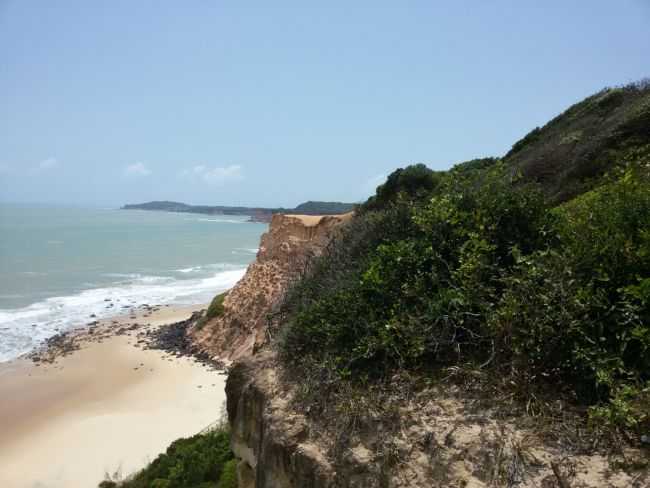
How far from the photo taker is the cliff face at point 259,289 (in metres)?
24.8

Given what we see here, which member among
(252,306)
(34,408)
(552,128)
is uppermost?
(552,128)

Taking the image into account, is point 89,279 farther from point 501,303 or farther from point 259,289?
point 501,303

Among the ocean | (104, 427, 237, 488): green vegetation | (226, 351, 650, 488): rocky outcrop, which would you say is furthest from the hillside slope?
the ocean

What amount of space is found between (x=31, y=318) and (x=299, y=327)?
3320 cm

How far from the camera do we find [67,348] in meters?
26.6

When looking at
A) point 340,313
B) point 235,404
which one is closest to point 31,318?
point 235,404

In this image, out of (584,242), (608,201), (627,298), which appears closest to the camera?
(627,298)

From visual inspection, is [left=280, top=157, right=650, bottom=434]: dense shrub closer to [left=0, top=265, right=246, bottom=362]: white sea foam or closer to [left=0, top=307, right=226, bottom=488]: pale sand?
[left=0, top=307, right=226, bottom=488]: pale sand

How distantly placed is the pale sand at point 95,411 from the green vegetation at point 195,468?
290cm

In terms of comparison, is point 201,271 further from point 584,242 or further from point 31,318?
point 584,242

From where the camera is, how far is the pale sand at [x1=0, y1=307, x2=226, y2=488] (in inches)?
581

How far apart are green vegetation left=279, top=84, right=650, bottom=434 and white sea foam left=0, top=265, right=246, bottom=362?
26449 mm

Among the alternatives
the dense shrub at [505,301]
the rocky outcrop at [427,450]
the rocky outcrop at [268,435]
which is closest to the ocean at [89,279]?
the rocky outcrop at [268,435]

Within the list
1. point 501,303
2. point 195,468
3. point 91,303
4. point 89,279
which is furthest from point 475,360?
point 89,279
